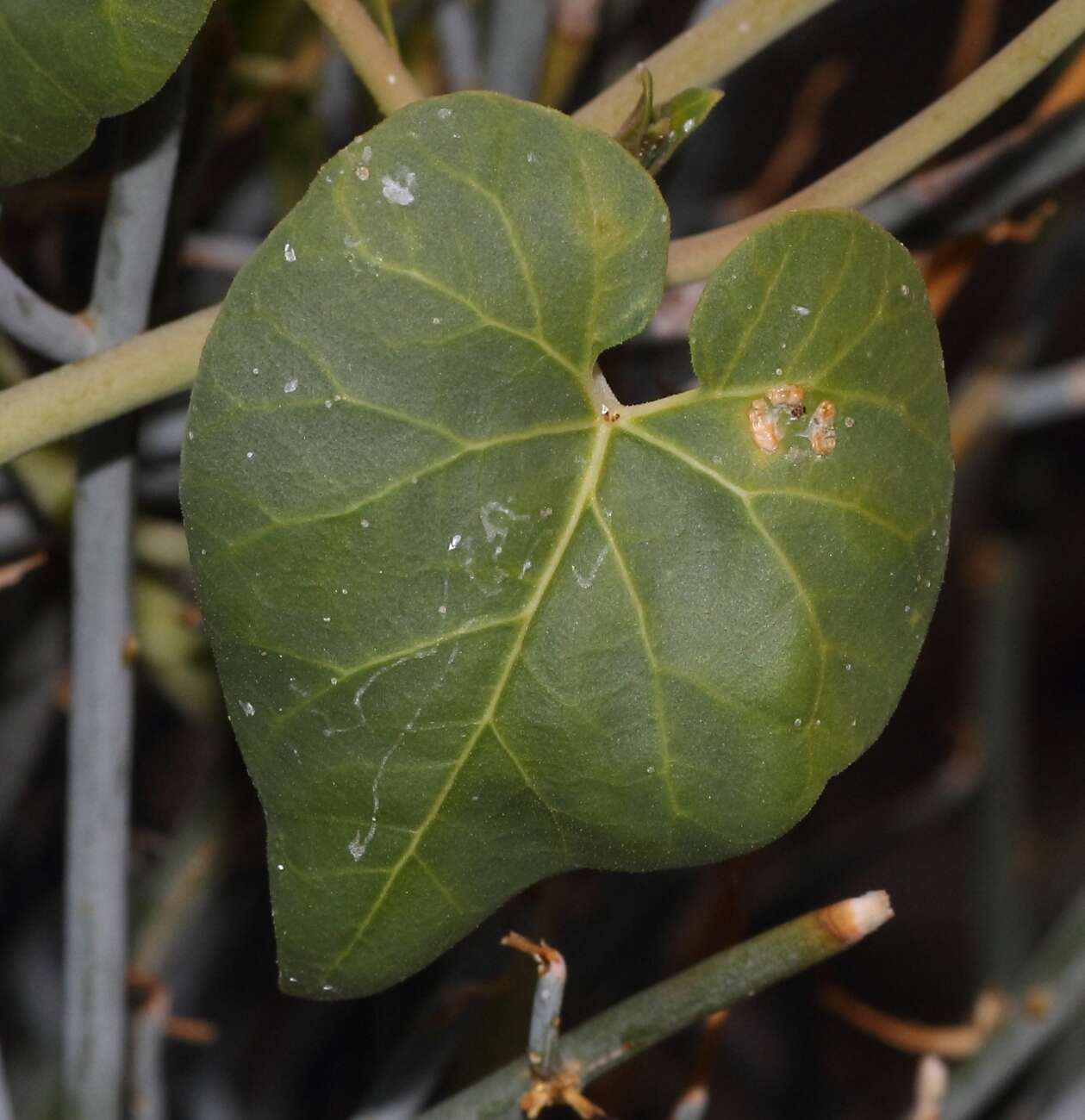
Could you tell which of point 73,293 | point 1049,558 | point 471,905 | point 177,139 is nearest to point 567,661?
point 471,905

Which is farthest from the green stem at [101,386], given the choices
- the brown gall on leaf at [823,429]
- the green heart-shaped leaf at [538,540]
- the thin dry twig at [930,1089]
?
the thin dry twig at [930,1089]

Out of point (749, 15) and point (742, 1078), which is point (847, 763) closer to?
point (749, 15)

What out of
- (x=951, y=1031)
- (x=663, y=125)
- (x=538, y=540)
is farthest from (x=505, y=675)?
(x=951, y=1031)

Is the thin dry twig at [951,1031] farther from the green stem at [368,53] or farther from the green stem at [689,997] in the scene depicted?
the green stem at [368,53]

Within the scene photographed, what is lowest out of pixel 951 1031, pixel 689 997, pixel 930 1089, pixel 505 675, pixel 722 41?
pixel 951 1031

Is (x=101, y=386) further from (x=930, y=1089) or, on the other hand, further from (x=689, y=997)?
(x=930, y=1089)

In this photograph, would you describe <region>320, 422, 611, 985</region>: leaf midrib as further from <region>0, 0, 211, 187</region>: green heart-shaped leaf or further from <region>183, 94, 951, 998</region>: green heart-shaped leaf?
<region>0, 0, 211, 187</region>: green heart-shaped leaf

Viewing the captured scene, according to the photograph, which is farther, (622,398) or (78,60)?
(622,398)
